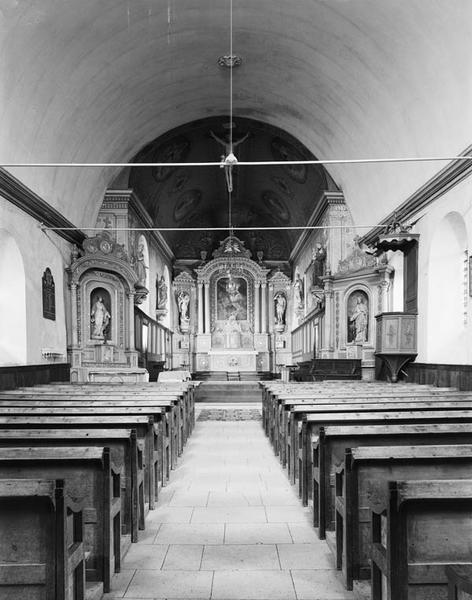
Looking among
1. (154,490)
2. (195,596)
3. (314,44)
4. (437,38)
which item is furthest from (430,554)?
(314,44)

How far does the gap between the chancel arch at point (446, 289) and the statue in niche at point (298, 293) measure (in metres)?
12.8

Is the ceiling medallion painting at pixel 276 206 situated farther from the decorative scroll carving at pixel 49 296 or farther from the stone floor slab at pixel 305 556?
the stone floor slab at pixel 305 556

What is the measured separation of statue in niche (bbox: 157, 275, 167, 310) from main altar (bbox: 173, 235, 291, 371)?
8.49 ft

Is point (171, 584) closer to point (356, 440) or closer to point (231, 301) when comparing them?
point (356, 440)

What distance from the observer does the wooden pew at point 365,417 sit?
4590 mm

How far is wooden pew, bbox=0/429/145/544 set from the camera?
370 centimetres

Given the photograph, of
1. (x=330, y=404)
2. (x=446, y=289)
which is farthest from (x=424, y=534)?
(x=446, y=289)

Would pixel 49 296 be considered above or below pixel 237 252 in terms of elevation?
below

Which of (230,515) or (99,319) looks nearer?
(230,515)

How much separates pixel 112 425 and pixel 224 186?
797 inches

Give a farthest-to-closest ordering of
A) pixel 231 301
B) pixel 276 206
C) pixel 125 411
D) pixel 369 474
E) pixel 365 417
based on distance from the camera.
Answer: pixel 231 301 < pixel 276 206 < pixel 125 411 < pixel 365 417 < pixel 369 474

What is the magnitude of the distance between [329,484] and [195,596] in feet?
4.59

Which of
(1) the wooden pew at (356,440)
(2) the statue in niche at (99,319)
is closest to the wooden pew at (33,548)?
(1) the wooden pew at (356,440)

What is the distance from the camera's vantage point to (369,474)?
3035mm
